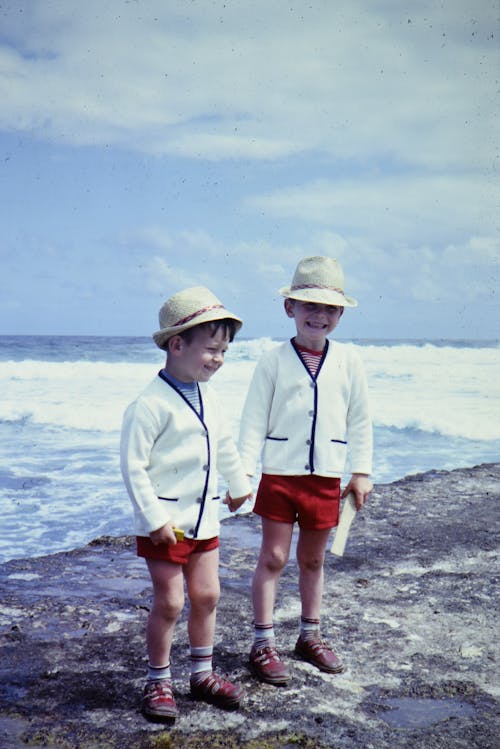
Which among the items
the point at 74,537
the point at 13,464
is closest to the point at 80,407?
the point at 13,464

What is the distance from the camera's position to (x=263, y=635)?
308cm

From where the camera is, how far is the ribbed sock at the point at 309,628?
3.19 m

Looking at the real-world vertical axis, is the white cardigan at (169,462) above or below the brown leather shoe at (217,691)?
above

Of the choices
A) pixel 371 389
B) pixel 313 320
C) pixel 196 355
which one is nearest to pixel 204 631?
pixel 196 355

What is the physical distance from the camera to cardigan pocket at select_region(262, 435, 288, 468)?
10.3ft

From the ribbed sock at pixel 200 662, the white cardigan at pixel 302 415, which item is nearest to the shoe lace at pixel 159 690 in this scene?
the ribbed sock at pixel 200 662

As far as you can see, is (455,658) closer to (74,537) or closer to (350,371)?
(350,371)

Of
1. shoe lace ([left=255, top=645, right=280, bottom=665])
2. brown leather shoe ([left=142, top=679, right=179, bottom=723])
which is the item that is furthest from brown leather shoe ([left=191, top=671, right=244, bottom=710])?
shoe lace ([left=255, top=645, right=280, bottom=665])

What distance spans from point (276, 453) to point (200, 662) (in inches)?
35.7

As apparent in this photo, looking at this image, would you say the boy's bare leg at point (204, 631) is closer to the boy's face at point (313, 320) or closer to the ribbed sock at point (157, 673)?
the ribbed sock at point (157, 673)

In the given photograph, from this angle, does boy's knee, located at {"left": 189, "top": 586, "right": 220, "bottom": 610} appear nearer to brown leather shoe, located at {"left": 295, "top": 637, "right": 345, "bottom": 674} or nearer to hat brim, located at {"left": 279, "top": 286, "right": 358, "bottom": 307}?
brown leather shoe, located at {"left": 295, "top": 637, "right": 345, "bottom": 674}

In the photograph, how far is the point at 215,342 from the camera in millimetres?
2676

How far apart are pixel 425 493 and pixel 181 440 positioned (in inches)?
167

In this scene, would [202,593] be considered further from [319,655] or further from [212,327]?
[212,327]
